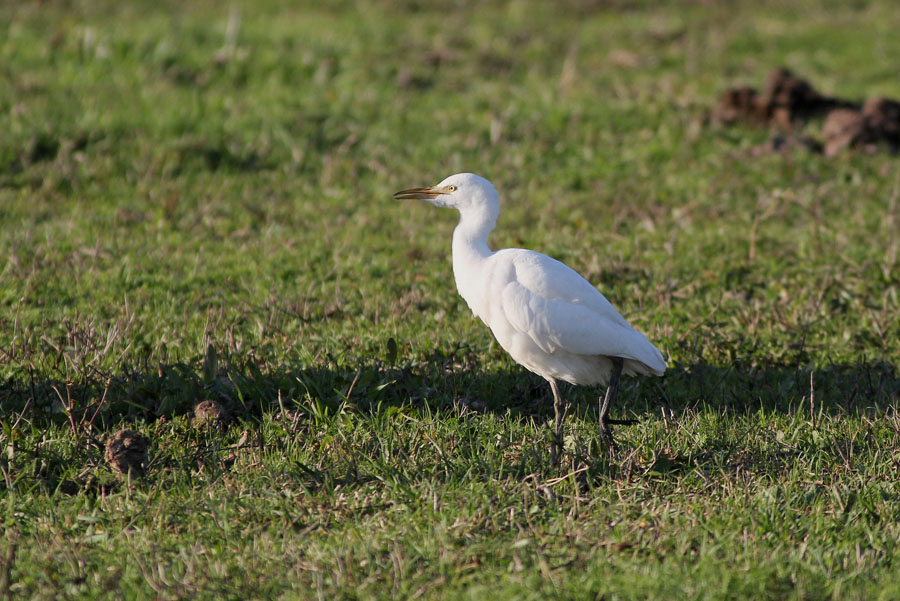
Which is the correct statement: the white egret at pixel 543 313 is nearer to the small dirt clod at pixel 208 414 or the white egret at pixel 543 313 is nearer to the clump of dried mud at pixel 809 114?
the small dirt clod at pixel 208 414

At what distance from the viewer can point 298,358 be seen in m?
5.29

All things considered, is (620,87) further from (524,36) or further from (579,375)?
(579,375)

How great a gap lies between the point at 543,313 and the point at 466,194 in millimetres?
729

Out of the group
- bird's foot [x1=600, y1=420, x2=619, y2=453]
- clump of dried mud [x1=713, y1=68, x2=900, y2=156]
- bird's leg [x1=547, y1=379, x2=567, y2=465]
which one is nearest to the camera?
bird's leg [x1=547, y1=379, x2=567, y2=465]

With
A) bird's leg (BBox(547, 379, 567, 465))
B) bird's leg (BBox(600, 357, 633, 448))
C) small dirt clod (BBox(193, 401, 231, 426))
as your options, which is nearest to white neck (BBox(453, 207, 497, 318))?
bird's leg (BBox(547, 379, 567, 465))

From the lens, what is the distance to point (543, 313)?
4438mm

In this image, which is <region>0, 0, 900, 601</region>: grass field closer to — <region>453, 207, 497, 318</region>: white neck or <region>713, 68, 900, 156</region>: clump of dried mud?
<region>713, 68, 900, 156</region>: clump of dried mud

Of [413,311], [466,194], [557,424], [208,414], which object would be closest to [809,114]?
[413,311]

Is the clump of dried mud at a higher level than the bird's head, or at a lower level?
higher

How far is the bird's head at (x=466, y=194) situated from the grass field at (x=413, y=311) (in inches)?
33.0

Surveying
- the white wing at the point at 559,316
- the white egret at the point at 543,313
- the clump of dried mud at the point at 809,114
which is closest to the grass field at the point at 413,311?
the clump of dried mud at the point at 809,114

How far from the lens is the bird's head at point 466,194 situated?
15.4ft

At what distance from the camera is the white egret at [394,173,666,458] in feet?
14.6

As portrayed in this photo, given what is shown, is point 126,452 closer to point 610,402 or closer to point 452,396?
point 452,396
